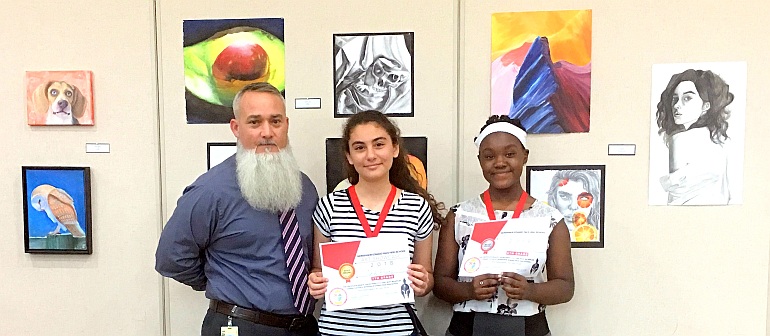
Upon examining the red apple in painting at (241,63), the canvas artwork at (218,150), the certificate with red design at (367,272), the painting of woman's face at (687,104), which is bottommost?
the certificate with red design at (367,272)

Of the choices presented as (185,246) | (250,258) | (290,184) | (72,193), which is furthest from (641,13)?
(72,193)

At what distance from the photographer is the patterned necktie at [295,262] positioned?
6.27 feet

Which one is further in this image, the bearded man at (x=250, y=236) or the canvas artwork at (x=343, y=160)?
the canvas artwork at (x=343, y=160)

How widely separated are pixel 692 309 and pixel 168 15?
294cm

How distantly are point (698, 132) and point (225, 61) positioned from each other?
2293 mm

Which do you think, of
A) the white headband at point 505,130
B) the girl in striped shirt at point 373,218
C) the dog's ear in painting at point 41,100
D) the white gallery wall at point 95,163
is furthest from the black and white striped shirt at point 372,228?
the dog's ear in painting at point 41,100

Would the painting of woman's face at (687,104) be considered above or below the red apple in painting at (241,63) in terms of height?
below

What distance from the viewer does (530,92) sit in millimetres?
2311

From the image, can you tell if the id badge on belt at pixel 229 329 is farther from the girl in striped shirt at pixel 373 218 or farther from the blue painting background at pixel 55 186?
the blue painting background at pixel 55 186

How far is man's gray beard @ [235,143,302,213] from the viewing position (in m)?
1.90

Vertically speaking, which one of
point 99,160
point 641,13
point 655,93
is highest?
point 641,13

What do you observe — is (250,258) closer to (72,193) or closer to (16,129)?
(72,193)

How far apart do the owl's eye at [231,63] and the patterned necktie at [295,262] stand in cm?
77

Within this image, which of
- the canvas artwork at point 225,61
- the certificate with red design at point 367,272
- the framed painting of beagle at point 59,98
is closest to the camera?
the certificate with red design at point 367,272
